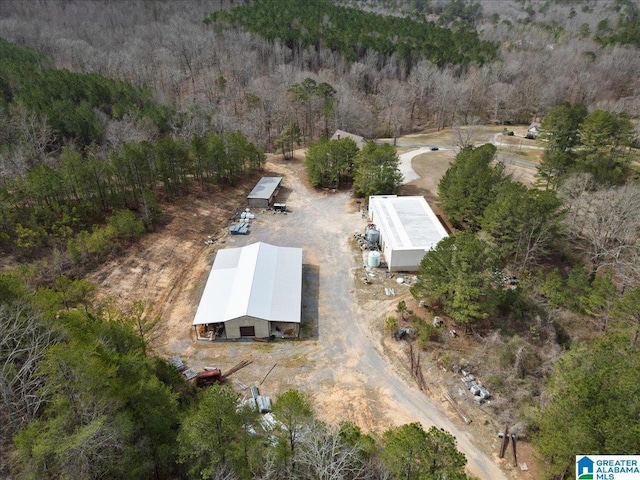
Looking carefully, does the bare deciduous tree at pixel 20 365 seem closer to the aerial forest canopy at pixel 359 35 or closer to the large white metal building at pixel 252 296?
the large white metal building at pixel 252 296

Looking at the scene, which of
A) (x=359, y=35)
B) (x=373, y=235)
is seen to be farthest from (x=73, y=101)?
(x=359, y=35)

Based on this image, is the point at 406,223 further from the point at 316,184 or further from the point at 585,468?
the point at 585,468

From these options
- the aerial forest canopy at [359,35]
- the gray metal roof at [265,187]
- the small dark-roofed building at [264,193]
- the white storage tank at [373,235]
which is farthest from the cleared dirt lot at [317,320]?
the aerial forest canopy at [359,35]

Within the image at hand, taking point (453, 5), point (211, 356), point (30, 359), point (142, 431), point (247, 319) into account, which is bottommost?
point (211, 356)

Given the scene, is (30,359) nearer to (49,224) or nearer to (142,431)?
(142,431)

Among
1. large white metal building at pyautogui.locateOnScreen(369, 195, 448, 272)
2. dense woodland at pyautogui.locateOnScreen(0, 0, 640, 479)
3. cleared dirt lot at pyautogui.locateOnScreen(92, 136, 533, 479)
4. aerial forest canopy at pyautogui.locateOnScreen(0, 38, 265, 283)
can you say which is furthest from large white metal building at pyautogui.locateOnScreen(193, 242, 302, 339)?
aerial forest canopy at pyautogui.locateOnScreen(0, 38, 265, 283)

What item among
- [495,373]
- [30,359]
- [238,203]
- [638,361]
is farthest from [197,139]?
[638,361]
